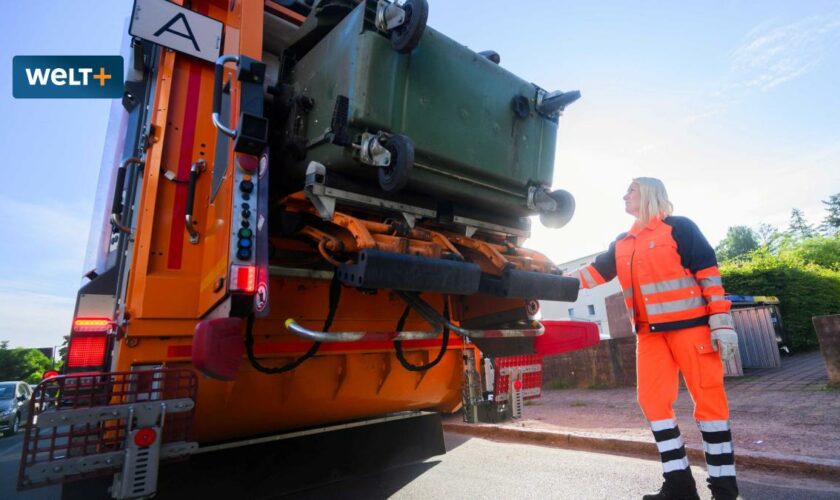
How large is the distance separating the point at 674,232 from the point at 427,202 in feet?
4.67

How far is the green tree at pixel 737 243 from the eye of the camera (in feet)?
170

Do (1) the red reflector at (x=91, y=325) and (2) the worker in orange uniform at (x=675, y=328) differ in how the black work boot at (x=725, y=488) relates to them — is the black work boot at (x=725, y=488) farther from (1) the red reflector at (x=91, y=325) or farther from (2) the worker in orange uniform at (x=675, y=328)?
(1) the red reflector at (x=91, y=325)

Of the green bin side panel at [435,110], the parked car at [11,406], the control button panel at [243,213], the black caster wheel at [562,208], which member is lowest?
the parked car at [11,406]

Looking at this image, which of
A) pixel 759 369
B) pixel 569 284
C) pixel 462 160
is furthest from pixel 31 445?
pixel 759 369

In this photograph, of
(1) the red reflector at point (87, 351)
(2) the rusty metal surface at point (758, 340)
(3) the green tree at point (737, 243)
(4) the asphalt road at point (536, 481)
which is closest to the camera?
(1) the red reflector at point (87, 351)

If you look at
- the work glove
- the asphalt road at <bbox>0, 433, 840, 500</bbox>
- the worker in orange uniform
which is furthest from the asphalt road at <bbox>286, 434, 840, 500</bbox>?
the work glove

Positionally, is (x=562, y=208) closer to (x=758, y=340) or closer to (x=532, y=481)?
(x=532, y=481)

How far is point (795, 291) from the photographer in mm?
11180

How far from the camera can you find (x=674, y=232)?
2545 millimetres

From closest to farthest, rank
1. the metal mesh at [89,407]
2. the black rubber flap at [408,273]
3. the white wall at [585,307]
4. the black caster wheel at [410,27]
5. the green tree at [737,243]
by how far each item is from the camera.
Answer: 1. the metal mesh at [89,407]
2. the black rubber flap at [408,273]
3. the black caster wheel at [410,27]
4. the white wall at [585,307]
5. the green tree at [737,243]

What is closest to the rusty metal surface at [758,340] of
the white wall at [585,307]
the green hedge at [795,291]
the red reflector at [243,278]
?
the green hedge at [795,291]

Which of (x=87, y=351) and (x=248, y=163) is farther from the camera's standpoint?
(x=87, y=351)

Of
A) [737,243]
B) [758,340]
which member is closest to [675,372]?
[758,340]

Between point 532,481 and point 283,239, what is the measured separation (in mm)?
2250
